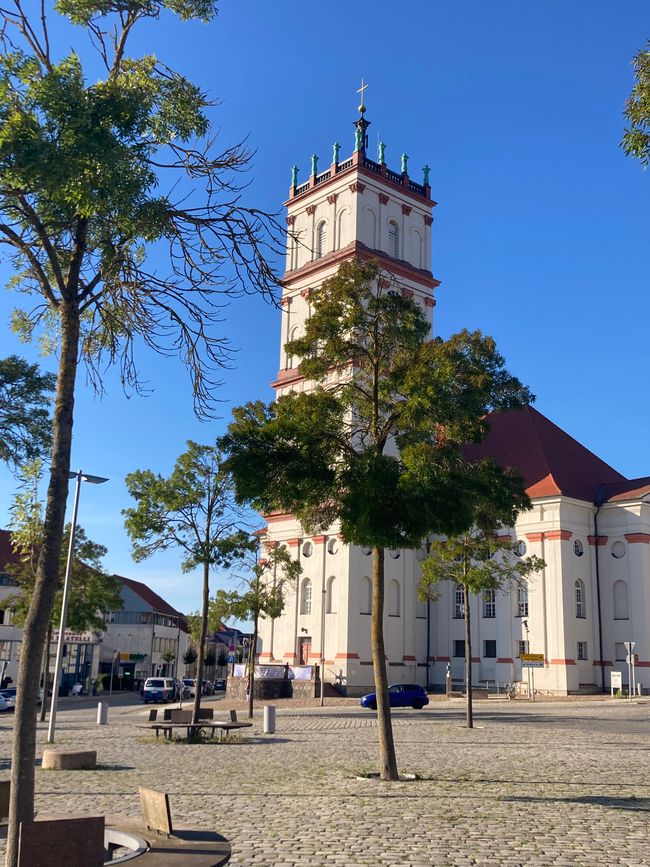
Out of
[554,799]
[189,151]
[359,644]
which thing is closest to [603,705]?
[359,644]

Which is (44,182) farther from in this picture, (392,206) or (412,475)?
(392,206)

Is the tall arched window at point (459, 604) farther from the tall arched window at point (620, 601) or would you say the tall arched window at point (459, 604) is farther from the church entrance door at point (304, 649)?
the church entrance door at point (304, 649)

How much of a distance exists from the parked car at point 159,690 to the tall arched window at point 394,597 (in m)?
15.8

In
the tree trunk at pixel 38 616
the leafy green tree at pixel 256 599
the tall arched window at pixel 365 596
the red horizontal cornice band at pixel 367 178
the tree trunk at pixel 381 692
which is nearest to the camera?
the tree trunk at pixel 38 616

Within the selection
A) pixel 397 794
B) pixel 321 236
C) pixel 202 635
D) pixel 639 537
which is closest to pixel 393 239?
pixel 321 236

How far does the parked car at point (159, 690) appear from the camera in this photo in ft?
189

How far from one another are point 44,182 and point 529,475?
2123 inches

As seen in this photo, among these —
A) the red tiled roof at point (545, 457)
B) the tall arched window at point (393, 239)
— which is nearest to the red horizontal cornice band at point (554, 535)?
the red tiled roof at point (545, 457)

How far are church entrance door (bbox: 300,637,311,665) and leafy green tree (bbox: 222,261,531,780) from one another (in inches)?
Answer: 1669

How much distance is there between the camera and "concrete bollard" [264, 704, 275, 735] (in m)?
27.4

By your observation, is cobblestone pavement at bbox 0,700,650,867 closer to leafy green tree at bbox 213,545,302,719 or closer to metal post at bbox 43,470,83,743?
metal post at bbox 43,470,83,743

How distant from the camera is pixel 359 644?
56719mm

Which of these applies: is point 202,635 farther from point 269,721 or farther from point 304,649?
point 304,649

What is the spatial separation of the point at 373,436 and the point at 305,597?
148ft
